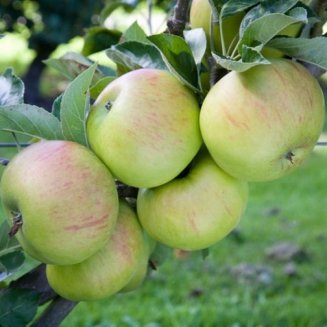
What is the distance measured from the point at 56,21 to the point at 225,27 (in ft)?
15.5

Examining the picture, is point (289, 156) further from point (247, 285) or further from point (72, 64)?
point (247, 285)

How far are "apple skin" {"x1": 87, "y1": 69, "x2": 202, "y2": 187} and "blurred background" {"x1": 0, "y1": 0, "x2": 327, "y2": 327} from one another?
37 cm

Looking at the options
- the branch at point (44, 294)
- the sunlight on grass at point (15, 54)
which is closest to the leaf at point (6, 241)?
the branch at point (44, 294)

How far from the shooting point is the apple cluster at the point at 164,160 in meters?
0.70

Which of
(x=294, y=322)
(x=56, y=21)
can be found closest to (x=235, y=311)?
(x=294, y=322)

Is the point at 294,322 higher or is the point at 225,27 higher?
the point at 225,27

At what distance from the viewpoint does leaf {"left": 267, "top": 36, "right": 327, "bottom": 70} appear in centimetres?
71

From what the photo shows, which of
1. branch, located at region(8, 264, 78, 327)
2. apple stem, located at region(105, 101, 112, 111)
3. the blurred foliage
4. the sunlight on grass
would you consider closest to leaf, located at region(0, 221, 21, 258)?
branch, located at region(8, 264, 78, 327)

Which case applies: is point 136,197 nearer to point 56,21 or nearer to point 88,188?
point 88,188

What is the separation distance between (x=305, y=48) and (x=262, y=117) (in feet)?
0.31

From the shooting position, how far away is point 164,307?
89.3 inches

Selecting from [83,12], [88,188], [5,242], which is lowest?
[83,12]

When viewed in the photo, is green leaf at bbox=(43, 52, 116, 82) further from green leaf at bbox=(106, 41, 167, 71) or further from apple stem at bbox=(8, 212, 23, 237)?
apple stem at bbox=(8, 212, 23, 237)

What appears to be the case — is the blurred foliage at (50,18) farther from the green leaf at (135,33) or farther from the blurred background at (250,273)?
the green leaf at (135,33)
